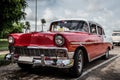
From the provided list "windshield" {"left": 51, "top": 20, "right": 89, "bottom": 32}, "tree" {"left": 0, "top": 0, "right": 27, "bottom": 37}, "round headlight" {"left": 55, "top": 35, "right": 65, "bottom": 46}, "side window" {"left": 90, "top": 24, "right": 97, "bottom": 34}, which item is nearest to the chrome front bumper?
"round headlight" {"left": 55, "top": 35, "right": 65, "bottom": 46}

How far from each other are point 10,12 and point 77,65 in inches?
197

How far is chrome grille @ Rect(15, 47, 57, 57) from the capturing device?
288 inches

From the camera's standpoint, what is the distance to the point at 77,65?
7688 mm

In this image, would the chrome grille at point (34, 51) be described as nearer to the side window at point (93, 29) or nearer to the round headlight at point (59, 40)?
the round headlight at point (59, 40)

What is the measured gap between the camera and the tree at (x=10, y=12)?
444 inches

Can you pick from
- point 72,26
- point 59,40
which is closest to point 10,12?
point 72,26

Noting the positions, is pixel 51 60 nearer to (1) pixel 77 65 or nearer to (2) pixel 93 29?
(1) pixel 77 65

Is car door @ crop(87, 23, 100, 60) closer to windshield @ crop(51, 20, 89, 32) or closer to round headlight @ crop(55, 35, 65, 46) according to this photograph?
windshield @ crop(51, 20, 89, 32)

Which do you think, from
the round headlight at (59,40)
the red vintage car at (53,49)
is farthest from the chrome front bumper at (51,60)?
the round headlight at (59,40)

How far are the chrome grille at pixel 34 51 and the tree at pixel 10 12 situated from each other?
12.6ft

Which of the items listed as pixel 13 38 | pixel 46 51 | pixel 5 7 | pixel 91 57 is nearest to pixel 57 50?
pixel 46 51

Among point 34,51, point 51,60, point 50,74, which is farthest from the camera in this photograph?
point 50,74

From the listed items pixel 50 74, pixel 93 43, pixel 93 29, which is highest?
pixel 93 29

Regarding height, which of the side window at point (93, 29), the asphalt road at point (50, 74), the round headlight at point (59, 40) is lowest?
the asphalt road at point (50, 74)
